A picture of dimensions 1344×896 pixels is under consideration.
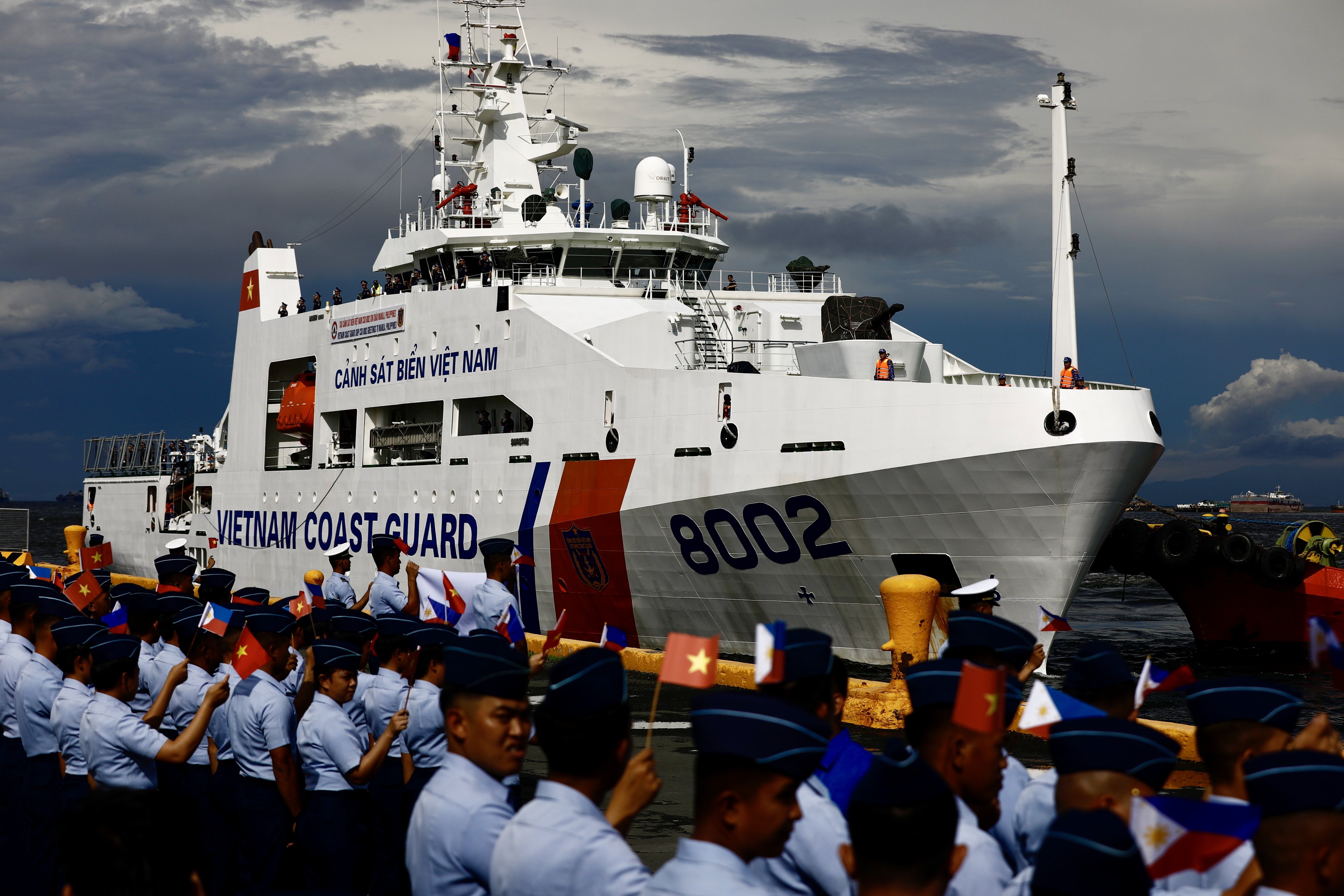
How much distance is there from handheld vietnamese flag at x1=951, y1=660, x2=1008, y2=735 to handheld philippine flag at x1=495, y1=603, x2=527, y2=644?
4421 mm

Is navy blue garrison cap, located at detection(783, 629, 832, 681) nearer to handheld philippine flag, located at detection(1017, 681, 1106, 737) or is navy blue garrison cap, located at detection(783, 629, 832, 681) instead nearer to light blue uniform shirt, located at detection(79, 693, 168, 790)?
handheld philippine flag, located at detection(1017, 681, 1106, 737)

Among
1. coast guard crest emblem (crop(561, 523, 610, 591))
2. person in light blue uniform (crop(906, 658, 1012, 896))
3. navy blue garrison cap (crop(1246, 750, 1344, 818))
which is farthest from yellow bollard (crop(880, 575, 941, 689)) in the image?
navy blue garrison cap (crop(1246, 750, 1344, 818))

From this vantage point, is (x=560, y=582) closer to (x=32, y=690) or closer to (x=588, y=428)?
(x=588, y=428)

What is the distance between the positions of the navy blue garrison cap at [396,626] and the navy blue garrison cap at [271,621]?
62cm

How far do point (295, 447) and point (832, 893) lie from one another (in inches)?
956

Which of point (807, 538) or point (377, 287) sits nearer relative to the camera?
point (807, 538)

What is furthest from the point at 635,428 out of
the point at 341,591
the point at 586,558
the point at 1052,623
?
the point at 1052,623

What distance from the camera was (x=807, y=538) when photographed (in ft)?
52.3

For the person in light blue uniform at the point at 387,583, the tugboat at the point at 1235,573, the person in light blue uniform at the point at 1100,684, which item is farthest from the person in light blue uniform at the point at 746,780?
the tugboat at the point at 1235,573

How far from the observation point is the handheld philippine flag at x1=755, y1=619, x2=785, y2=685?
410 cm

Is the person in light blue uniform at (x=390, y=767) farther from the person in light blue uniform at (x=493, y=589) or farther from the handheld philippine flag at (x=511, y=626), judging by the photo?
the person in light blue uniform at (x=493, y=589)

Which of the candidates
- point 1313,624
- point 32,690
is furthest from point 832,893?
point 32,690

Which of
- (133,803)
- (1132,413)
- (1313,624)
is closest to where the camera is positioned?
(133,803)

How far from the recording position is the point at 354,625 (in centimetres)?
832
